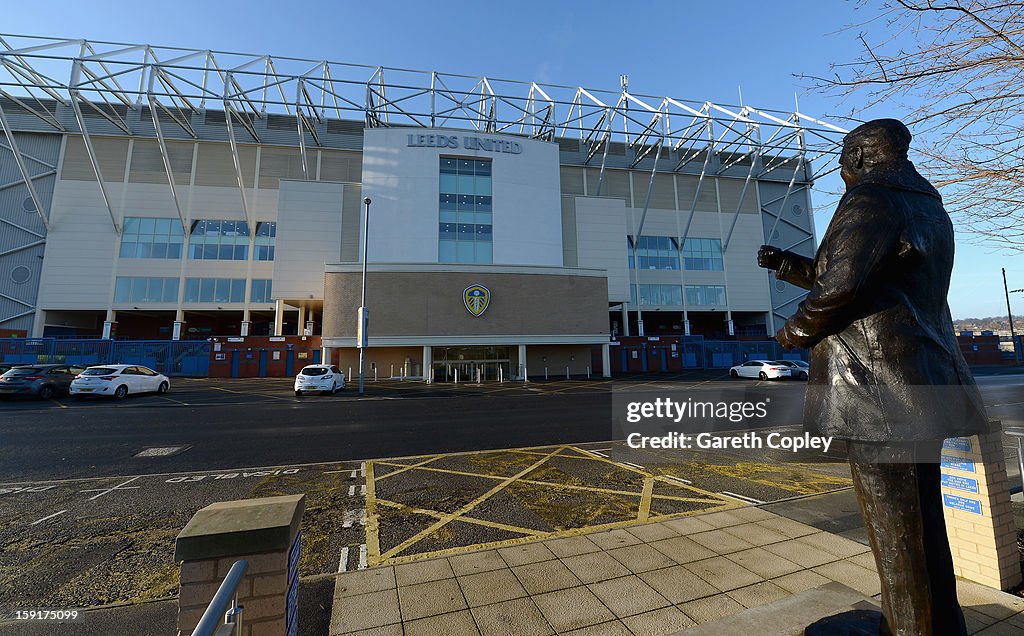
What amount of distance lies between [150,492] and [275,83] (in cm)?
3814

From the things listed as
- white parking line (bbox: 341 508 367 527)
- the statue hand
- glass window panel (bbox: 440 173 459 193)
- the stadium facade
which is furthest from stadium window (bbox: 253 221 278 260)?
the statue hand

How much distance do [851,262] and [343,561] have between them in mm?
4482

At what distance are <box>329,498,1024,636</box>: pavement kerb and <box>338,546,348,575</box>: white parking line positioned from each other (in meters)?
0.22

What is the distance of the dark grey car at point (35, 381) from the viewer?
15.5 meters

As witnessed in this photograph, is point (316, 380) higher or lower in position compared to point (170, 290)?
lower

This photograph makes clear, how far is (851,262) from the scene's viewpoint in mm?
1796

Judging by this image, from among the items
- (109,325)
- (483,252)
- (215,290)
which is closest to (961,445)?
(483,252)

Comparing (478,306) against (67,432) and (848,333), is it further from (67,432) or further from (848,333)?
(848,333)

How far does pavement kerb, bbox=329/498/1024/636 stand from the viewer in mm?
2773

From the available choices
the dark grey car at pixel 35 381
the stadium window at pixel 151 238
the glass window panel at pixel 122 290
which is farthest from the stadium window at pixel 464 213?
the glass window panel at pixel 122 290

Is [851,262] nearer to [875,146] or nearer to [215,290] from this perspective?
[875,146]

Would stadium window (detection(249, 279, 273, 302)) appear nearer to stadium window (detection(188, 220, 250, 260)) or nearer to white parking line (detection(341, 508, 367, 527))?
stadium window (detection(188, 220, 250, 260))

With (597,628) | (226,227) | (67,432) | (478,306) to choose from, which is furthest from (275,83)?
(597,628)

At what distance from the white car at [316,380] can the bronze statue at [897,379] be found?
20106 mm
